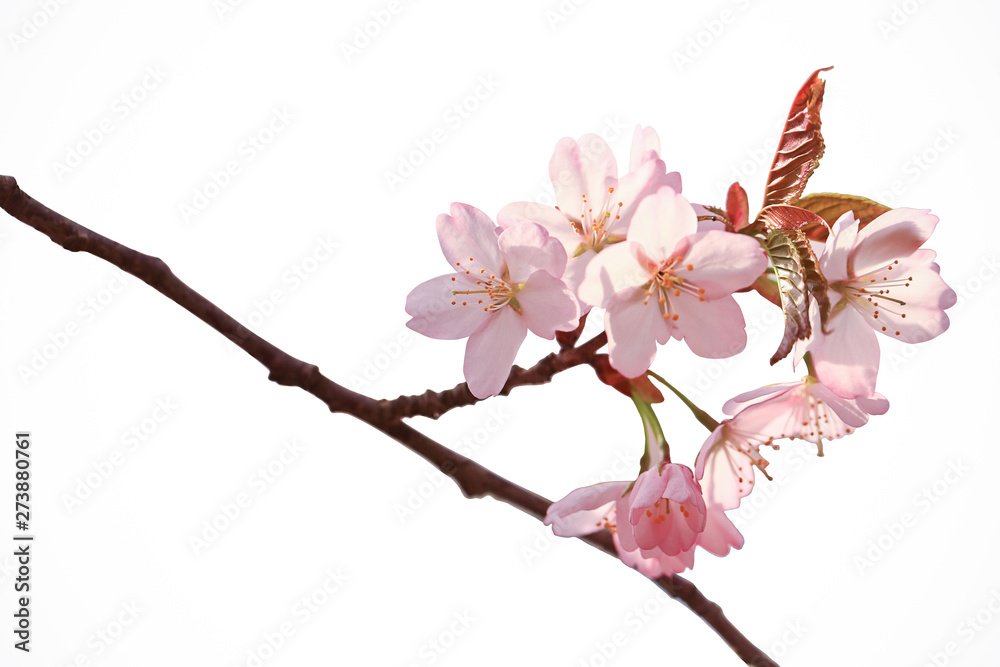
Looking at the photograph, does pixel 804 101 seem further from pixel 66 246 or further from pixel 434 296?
pixel 66 246

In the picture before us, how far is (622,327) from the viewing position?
1.93 feet

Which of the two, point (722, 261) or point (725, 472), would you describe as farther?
point (725, 472)

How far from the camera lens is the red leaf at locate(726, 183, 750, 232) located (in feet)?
2.27

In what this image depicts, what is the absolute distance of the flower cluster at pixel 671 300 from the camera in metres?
0.59

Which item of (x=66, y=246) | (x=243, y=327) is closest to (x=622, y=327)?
(x=243, y=327)

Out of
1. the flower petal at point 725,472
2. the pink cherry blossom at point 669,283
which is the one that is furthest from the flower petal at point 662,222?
the flower petal at point 725,472

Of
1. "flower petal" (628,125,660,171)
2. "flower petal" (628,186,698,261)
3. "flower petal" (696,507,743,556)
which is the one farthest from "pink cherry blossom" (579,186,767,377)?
"flower petal" (696,507,743,556)

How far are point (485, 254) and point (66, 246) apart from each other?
17.3 inches

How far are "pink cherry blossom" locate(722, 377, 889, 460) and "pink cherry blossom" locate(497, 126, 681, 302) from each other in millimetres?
208

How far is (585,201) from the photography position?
69cm

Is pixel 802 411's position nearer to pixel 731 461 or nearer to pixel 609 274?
pixel 731 461

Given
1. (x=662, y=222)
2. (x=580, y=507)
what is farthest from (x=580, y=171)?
(x=580, y=507)

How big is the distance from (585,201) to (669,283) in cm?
14

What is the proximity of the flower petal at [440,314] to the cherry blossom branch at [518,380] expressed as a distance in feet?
0.21
